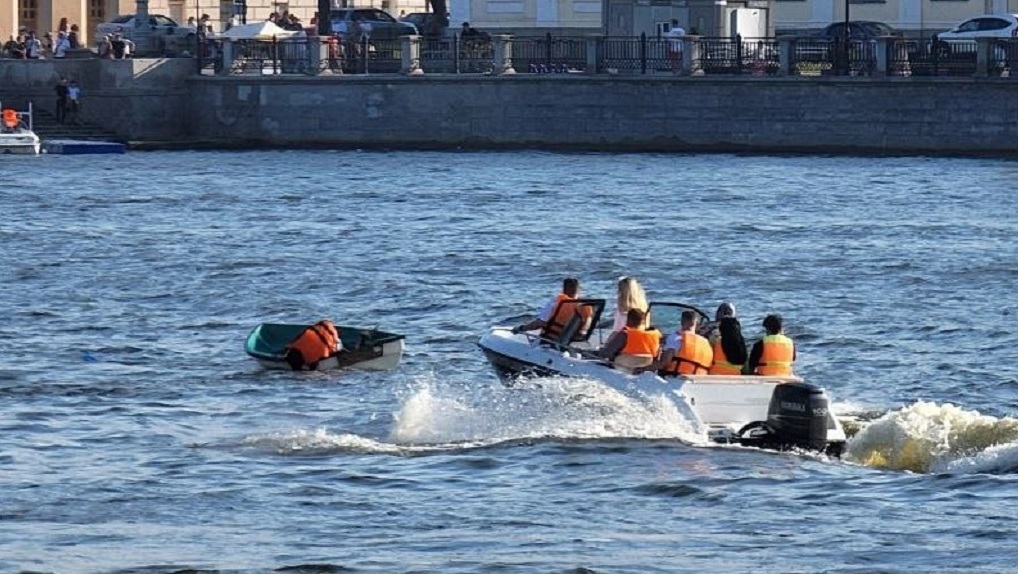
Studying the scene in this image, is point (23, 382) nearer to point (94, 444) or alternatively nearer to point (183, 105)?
point (94, 444)

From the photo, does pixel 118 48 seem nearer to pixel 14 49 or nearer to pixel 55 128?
pixel 55 128

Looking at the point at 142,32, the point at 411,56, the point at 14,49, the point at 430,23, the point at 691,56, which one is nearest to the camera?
the point at 691,56

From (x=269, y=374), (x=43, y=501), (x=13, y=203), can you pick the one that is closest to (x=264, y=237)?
(x=13, y=203)

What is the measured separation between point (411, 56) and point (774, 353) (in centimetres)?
3654

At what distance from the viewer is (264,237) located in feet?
130

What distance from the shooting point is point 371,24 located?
213ft

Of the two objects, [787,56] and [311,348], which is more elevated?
[787,56]

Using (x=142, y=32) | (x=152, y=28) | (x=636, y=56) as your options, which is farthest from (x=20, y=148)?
(x=636, y=56)

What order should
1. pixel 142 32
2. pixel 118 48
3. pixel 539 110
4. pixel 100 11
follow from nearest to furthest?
pixel 539 110 → pixel 118 48 → pixel 142 32 → pixel 100 11

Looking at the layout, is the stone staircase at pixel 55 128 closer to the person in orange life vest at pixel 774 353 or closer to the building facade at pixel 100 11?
A: the building facade at pixel 100 11

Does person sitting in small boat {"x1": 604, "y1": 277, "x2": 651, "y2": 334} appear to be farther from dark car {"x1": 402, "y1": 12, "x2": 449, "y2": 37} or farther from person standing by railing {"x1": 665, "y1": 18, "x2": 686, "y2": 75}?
dark car {"x1": 402, "y1": 12, "x2": 449, "y2": 37}

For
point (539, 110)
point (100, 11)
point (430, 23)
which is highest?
point (100, 11)

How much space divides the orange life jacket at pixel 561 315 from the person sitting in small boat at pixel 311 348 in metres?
3.32

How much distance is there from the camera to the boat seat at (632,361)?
2109cm
